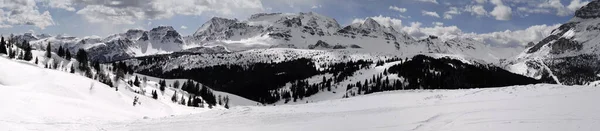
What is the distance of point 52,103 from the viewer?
4475 cm

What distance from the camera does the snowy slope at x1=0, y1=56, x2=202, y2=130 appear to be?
32781mm

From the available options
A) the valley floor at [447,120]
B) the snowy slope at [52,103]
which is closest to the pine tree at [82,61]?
the snowy slope at [52,103]

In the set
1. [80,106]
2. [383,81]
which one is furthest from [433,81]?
[80,106]

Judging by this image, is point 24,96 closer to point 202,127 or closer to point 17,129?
point 17,129

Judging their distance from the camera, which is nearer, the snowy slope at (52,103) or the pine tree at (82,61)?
the snowy slope at (52,103)

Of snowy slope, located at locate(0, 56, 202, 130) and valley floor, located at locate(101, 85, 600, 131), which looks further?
snowy slope, located at locate(0, 56, 202, 130)

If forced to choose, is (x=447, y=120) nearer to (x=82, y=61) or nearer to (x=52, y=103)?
(x=52, y=103)

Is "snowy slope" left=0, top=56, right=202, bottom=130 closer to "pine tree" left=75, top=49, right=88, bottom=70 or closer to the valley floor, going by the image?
the valley floor

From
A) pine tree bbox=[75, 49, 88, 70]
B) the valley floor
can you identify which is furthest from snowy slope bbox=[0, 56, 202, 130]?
pine tree bbox=[75, 49, 88, 70]

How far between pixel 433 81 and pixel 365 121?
540 feet

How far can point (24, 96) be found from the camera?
45.3 metres

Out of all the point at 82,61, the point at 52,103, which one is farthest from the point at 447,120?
the point at 82,61

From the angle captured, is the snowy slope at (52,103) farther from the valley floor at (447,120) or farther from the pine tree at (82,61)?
the pine tree at (82,61)

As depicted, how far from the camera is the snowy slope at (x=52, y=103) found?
3278 cm
